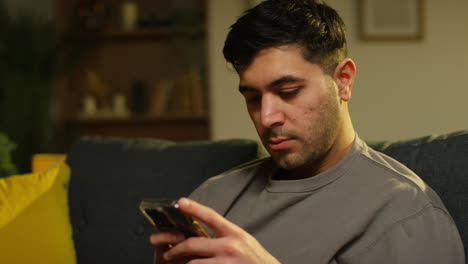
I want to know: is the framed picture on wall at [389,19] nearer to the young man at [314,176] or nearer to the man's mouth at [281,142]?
the young man at [314,176]

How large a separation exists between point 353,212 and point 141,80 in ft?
11.0

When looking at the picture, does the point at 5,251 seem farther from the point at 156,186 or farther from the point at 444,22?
the point at 444,22

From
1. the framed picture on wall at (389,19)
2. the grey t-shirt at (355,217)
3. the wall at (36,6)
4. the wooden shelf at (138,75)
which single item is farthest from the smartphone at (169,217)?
the wall at (36,6)

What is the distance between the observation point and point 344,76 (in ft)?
3.99

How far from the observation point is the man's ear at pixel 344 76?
121cm

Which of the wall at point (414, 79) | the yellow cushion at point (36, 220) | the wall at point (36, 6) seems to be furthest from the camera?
the wall at point (36, 6)

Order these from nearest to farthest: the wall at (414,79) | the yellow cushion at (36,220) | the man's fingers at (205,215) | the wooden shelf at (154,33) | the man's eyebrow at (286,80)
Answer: the man's fingers at (205,215) < the man's eyebrow at (286,80) < the yellow cushion at (36,220) < the wall at (414,79) < the wooden shelf at (154,33)

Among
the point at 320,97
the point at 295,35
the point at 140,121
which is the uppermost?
the point at 295,35

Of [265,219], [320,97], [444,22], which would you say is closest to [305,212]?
[265,219]

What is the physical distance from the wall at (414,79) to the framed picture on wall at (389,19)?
45 millimetres

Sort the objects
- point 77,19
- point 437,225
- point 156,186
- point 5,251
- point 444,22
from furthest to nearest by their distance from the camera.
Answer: point 77,19, point 444,22, point 156,186, point 5,251, point 437,225

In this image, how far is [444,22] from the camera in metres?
3.12

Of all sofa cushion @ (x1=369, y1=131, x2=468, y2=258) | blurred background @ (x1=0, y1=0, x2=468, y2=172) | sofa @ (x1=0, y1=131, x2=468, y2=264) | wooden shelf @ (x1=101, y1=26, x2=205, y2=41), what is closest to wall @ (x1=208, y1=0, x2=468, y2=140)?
blurred background @ (x1=0, y1=0, x2=468, y2=172)

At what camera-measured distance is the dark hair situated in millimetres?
1156
